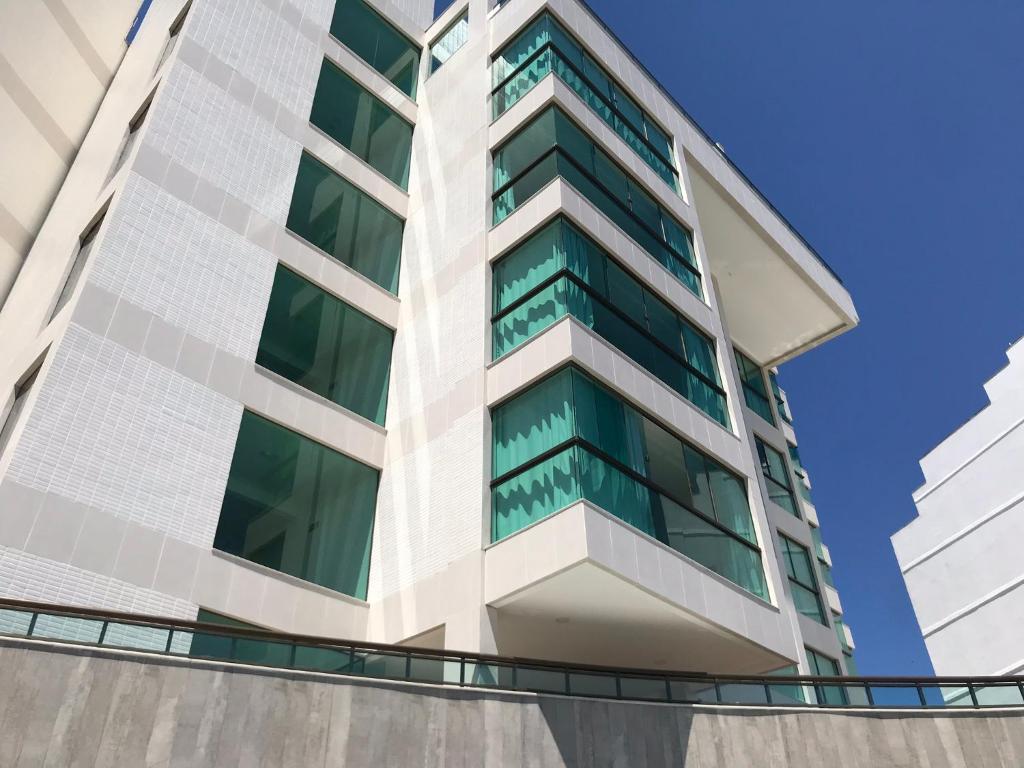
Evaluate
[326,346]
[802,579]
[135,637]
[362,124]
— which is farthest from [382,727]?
[802,579]

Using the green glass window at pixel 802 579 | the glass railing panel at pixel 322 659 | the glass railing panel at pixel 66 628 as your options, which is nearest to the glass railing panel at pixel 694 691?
the glass railing panel at pixel 322 659

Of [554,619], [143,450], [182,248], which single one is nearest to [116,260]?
[182,248]

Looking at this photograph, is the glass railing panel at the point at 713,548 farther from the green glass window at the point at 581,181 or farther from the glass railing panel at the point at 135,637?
the glass railing panel at the point at 135,637

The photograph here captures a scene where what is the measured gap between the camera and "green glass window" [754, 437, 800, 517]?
25.1 m

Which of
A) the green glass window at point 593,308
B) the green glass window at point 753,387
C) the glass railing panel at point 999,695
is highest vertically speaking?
the green glass window at point 753,387

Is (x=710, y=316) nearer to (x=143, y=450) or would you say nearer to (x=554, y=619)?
(x=554, y=619)

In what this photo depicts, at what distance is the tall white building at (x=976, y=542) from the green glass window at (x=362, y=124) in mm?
32914

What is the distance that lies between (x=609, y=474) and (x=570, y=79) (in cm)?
1047

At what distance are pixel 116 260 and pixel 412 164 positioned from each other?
8994 mm

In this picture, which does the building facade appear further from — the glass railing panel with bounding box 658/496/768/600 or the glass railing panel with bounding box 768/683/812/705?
the glass railing panel with bounding box 768/683/812/705

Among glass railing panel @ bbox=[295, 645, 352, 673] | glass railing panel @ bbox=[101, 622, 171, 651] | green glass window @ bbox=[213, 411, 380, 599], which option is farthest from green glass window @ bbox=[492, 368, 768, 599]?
glass railing panel @ bbox=[101, 622, 171, 651]

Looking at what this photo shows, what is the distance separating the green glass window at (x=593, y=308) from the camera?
51.0 feet

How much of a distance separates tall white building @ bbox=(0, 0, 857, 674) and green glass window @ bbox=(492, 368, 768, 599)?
0.06 metres

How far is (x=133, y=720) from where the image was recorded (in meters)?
9.08
